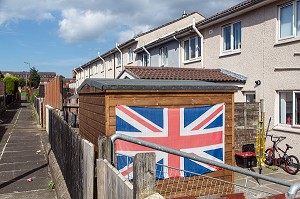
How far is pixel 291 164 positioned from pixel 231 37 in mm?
5559

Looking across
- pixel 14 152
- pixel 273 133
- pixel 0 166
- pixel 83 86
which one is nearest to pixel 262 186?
pixel 273 133

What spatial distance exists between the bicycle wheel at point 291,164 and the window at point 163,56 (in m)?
10.8

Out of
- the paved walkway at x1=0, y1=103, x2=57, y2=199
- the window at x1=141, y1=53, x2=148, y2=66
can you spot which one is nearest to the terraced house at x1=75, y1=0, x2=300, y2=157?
the paved walkway at x1=0, y1=103, x2=57, y2=199

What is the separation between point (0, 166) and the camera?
840cm

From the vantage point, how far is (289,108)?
9453 millimetres

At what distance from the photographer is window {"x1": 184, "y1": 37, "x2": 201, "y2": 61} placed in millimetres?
14703

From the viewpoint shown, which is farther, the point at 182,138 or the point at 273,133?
Answer: the point at 273,133

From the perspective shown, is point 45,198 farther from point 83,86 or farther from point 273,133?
point 273,133

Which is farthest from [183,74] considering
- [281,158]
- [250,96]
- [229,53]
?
[281,158]

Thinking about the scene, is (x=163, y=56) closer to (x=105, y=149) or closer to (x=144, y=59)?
(x=144, y=59)

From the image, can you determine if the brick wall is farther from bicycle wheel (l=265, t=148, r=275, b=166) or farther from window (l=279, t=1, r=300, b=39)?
window (l=279, t=1, r=300, b=39)

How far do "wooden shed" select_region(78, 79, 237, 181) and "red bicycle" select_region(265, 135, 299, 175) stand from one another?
4285 millimetres

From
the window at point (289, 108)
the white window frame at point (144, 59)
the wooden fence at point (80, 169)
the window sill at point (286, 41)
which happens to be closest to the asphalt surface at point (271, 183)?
the window at point (289, 108)

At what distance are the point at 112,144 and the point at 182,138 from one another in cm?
189
